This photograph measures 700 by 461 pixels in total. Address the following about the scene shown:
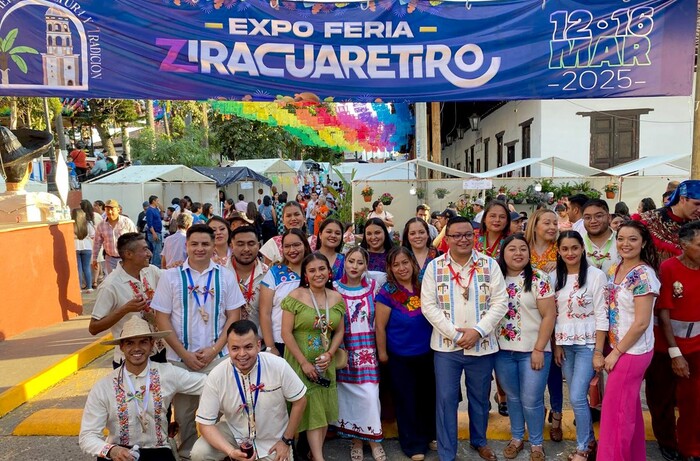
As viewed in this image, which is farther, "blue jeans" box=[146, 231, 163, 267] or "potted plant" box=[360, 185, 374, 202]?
"potted plant" box=[360, 185, 374, 202]

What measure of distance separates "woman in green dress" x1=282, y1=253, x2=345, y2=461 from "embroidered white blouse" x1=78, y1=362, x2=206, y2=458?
0.80 m

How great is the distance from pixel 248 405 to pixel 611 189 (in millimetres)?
12801

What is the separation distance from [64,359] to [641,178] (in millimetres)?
13227

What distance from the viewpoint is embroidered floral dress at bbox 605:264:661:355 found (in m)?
3.40

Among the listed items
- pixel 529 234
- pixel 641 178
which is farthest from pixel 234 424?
pixel 641 178

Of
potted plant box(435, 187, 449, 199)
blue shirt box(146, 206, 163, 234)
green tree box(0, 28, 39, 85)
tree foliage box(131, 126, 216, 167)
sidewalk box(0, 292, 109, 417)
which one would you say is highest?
tree foliage box(131, 126, 216, 167)

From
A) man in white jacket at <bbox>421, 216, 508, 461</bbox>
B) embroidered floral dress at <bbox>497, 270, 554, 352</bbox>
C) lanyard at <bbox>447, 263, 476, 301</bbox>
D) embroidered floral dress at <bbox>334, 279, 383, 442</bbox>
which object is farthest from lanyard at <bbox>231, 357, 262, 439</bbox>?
embroidered floral dress at <bbox>497, 270, 554, 352</bbox>

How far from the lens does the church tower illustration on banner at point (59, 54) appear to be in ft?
13.8

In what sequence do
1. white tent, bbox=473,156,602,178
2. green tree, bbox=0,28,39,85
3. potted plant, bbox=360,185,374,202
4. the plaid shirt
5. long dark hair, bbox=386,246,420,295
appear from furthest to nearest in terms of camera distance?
potted plant, bbox=360,185,374,202 → white tent, bbox=473,156,602,178 → the plaid shirt → green tree, bbox=0,28,39,85 → long dark hair, bbox=386,246,420,295

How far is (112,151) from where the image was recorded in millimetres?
30828

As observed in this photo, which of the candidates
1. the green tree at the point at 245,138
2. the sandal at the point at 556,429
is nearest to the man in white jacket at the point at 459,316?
the sandal at the point at 556,429

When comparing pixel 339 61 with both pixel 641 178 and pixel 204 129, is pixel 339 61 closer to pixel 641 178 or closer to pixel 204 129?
pixel 641 178

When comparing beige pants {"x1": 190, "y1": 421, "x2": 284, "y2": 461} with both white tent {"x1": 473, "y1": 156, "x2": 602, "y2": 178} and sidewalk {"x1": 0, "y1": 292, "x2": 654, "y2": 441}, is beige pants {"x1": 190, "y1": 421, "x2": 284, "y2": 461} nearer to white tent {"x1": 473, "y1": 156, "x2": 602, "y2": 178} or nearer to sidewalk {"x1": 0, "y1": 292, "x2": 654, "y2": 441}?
sidewalk {"x1": 0, "y1": 292, "x2": 654, "y2": 441}

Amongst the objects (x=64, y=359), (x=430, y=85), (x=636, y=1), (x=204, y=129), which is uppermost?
(x=204, y=129)
